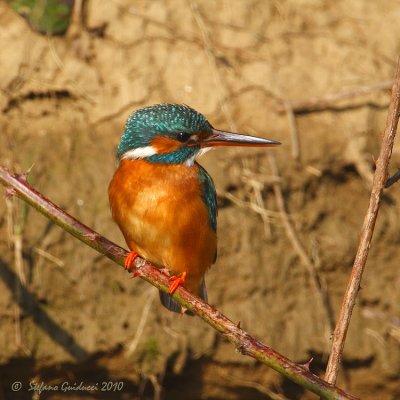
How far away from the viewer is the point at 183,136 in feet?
9.68

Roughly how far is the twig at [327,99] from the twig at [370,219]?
2895mm

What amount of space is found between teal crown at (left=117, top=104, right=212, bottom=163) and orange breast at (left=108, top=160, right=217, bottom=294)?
49mm

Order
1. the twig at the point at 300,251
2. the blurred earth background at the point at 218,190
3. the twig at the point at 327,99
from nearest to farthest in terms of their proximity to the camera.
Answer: the blurred earth background at the point at 218,190 < the twig at the point at 300,251 < the twig at the point at 327,99

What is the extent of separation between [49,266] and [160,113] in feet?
5.10

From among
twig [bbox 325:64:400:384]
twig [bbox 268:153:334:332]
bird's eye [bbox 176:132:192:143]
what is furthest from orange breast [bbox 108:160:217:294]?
twig [bbox 268:153:334:332]

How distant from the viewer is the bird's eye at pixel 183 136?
2943 mm

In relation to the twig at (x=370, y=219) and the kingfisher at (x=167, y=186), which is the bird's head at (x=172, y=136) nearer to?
the kingfisher at (x=167, y=186)

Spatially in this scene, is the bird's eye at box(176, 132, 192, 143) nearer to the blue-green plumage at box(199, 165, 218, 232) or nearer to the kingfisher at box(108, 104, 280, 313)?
the kingfisher at box(108, 104, 280, 313)

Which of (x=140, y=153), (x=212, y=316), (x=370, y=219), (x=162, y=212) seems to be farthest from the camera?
(x=140, y=153)

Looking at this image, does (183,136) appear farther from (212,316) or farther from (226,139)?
(212,316)

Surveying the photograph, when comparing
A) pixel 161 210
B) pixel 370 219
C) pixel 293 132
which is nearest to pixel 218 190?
pixel 293 132

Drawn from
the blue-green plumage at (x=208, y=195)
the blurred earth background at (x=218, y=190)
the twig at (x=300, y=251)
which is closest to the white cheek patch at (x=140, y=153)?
the blue-green plumage at (x=208, y=195)

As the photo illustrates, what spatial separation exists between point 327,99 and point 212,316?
2981mm

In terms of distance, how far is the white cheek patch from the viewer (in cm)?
299
